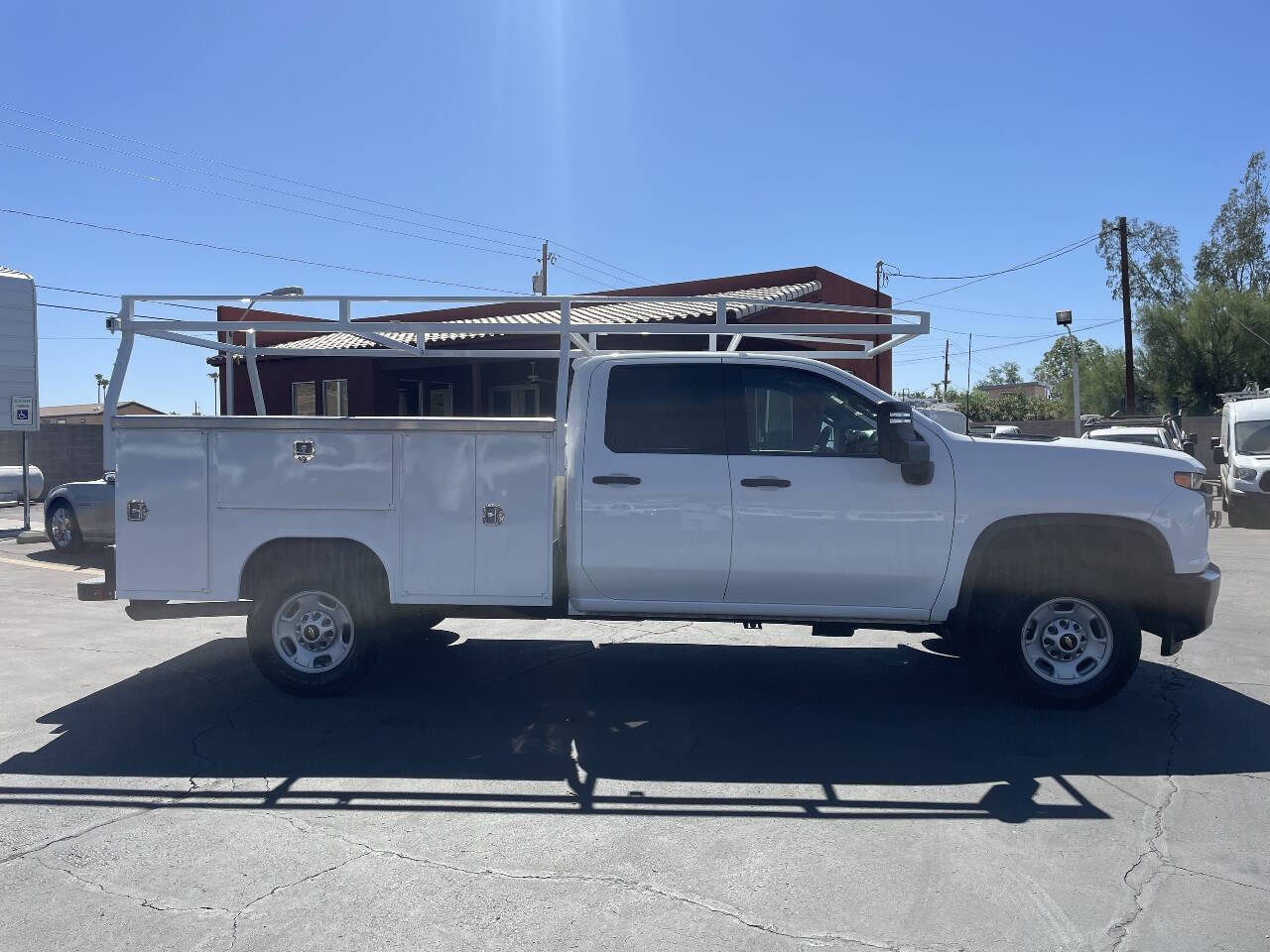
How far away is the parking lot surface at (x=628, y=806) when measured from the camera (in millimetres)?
3811

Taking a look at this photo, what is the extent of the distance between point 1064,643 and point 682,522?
7.94 ft

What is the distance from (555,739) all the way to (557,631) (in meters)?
3.10

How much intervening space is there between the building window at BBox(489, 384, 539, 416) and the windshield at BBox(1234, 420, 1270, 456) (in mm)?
13748

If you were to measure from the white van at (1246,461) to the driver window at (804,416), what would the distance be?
15.2 m

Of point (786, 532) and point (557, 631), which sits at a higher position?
point (786, 532)

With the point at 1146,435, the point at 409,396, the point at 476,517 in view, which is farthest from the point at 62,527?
the point at 1146,435

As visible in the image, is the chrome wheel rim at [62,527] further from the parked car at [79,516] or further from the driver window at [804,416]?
the driver window at [804,416]

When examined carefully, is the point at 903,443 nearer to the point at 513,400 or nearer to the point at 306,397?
the point at 513,400

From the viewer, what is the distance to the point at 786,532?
20.6ft

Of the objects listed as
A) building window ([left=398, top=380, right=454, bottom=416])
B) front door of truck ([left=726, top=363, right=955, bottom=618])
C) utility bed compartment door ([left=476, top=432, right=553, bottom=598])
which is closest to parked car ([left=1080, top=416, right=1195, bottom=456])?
front door of truck ([left=726, top=363, right=955, bottom=618])

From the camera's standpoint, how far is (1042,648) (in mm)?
6426

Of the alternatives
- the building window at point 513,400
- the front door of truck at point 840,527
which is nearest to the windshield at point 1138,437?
the building window at point 513,400

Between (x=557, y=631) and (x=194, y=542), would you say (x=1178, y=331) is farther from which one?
(x=194, y=542)

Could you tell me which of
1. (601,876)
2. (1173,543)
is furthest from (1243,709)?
(601,876)
